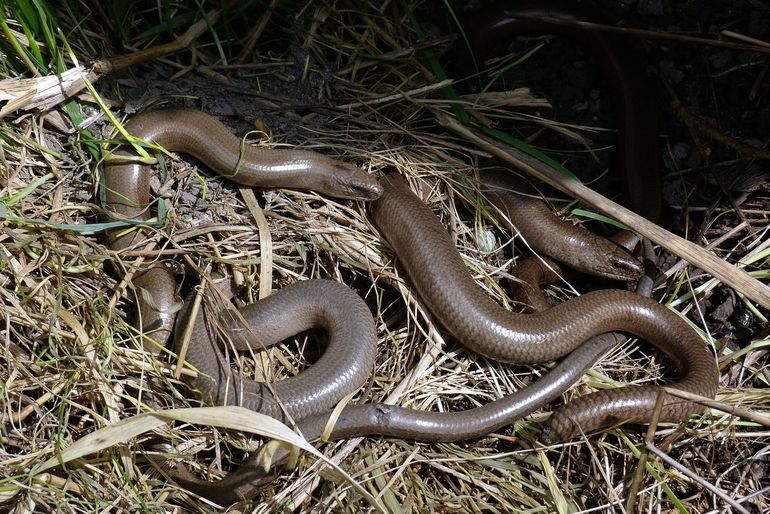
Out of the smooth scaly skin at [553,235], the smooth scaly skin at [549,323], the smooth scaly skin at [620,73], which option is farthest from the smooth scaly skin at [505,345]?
the smooth scaly skin at [620,73]

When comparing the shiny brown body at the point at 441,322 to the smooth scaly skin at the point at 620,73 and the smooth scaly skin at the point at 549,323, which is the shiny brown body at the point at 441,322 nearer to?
the smooth scaly skin at the point at 549,323

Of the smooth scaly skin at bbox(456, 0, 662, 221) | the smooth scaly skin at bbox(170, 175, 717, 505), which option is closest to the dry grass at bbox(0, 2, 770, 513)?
the smooth scaly skin at bbox(170, 175, 717, 505)

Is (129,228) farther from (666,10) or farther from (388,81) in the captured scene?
(666,10)

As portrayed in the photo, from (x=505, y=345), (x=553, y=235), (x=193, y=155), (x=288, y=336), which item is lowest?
(x=505, y=345)

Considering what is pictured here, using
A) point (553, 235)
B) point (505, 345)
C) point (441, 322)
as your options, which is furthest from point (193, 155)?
point (553, 235)

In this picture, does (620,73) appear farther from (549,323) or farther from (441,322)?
(441,322)

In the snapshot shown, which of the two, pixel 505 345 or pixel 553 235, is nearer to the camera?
pixel 505 345
